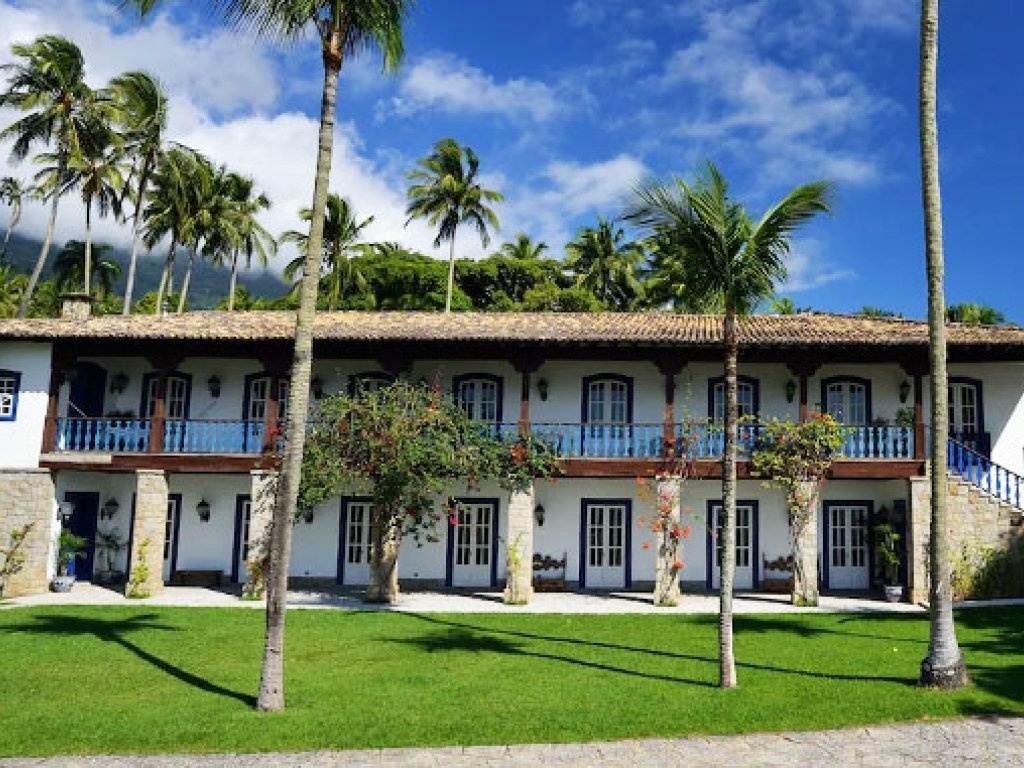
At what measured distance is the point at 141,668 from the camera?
11898 mm

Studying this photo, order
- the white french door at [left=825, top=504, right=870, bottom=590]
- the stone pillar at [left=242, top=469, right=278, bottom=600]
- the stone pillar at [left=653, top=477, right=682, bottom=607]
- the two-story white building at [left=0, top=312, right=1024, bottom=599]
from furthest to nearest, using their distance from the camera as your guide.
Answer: the white french door at [left=825, top=504, right=870, bottom=590] → the two-story white building at [left=0, top=312, right=1024, bottom=599] → the stone pillar at [left=242, top=469, right=278, bottom=600] → the stone pillar at [left=653, top=477, right=682, bottom=607]

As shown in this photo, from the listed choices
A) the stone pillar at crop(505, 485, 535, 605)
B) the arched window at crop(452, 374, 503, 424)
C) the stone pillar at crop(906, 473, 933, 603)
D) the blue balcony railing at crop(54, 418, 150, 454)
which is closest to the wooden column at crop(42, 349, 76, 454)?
the blue balcony railing at crop(54, 418, 150, 454)

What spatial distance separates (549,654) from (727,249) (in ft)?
22.4

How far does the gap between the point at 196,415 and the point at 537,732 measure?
16.1 meters

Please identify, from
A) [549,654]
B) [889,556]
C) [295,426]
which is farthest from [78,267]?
[889,556]

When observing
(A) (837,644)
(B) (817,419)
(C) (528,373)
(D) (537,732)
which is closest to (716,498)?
(B) (817,419)

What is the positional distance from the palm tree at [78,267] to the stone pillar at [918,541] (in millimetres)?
51228

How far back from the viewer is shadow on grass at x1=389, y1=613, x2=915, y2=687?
11163 mm

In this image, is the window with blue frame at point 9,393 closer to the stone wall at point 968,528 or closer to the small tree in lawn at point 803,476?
the small tree in lawn at point 803,476

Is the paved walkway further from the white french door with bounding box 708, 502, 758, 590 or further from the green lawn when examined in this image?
the white french door with bounding box 708, 502, 758, 590

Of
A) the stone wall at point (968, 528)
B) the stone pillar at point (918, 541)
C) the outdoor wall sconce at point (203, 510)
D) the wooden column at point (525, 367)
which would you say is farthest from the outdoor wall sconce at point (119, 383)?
the stone wall at point (968, 528)

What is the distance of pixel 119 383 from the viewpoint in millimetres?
22062

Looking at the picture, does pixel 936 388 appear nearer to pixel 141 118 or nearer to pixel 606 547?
pixel 606 547

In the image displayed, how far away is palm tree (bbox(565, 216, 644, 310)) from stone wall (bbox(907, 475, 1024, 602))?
30164mm
